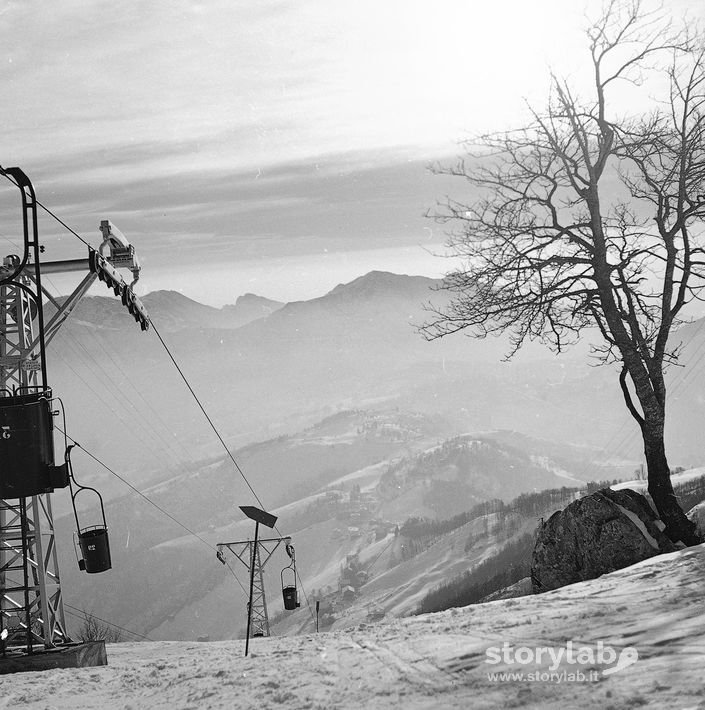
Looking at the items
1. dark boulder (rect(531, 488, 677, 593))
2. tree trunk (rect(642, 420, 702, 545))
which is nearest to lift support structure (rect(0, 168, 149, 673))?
dark boulder (rect(531, 488, 677, 593))

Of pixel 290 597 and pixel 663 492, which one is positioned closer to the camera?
pixel 663 492

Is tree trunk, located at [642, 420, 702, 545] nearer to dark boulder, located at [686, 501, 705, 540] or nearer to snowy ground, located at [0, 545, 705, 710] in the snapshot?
dark boulder, located at [686, 501, 705, 540]

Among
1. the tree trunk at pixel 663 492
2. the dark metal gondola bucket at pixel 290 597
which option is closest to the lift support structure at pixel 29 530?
the tree trunk at pixel 663 492

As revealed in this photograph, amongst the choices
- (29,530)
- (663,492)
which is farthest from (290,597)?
(663,492)

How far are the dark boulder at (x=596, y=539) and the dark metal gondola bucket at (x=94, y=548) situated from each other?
30.1 ft

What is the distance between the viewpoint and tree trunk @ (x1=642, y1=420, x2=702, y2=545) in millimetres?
12961

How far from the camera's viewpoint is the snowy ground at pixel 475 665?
18.8 ft

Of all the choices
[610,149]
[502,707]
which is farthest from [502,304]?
[502,707]

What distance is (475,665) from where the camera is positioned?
6758mm

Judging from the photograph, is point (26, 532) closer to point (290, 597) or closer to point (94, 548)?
point (94, 548)

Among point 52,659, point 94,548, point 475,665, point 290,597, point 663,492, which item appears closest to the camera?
point 475,665

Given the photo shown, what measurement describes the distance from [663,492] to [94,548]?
37.9 feet

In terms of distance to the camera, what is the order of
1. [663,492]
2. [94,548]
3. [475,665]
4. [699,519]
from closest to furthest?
[475,665] < [94,548] < [663,492] < [699,519]

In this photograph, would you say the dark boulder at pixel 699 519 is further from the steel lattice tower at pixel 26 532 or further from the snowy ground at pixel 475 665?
the steel lattice tower at pixel 26 532
